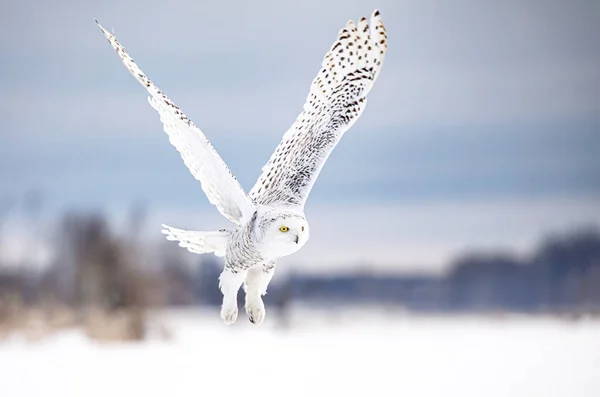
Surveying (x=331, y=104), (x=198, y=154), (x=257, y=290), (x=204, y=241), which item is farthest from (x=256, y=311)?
(x=331, y=104)

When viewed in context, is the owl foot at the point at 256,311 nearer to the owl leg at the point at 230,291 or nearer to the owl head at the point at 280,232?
the owl leg at the point at 230,291

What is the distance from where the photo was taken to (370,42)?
11.3 ft

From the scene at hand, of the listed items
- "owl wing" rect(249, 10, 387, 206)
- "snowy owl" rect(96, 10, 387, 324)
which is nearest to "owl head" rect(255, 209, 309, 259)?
"snowy owl" rect(96, 10, 387, 324)

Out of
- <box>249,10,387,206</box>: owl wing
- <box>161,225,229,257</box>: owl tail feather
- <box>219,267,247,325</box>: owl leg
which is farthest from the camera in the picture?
<box>249,10,387,206</box>: owl wing

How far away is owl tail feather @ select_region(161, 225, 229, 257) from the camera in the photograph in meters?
3.18

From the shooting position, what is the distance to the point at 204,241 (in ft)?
10.5

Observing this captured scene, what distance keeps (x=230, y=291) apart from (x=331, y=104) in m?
0.95

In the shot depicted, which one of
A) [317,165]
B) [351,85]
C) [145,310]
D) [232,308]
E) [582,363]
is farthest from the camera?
[145,310]

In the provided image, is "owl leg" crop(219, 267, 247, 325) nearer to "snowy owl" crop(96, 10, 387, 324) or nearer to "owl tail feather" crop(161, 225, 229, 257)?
"snowy owl" crop(96, 10, 387, 324)

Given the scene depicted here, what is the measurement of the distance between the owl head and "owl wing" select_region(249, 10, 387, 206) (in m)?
0.42

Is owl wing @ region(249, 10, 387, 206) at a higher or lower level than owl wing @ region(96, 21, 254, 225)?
higher

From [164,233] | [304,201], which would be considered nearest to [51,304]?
[164,233]

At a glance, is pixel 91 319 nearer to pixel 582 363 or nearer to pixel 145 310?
pixel 145 310

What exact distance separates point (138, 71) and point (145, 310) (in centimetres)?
391
